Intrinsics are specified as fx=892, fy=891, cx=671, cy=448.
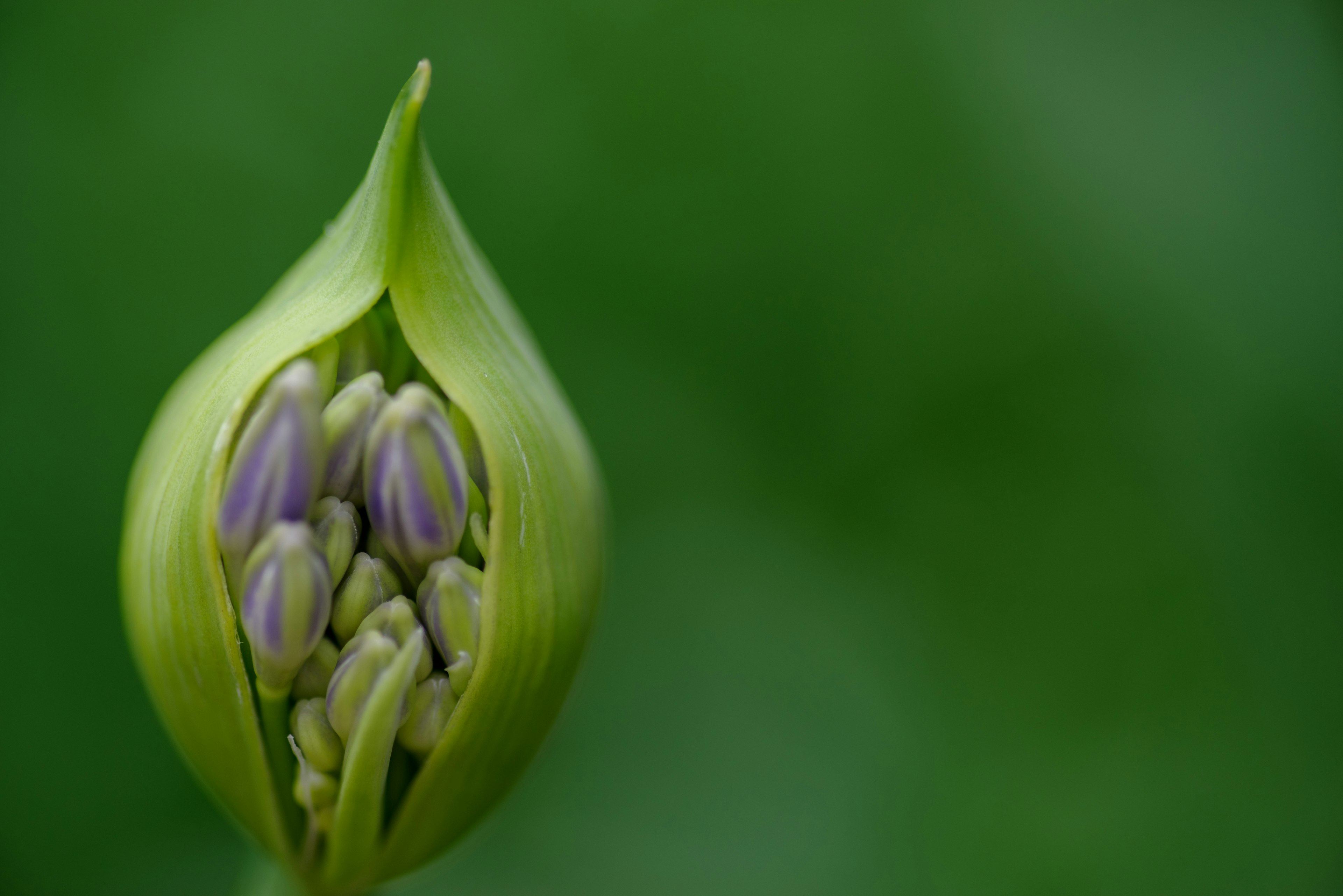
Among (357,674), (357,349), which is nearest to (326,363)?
(357,349)

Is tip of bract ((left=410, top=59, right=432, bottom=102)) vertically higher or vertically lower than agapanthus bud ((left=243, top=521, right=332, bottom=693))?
higher

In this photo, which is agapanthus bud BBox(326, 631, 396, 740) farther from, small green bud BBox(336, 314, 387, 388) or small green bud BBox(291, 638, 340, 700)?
small green bud BBox(336, 314, 387, 388)

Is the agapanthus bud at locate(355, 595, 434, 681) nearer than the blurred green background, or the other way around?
the agapanthus bud at locate(355, 595, 434, 681)

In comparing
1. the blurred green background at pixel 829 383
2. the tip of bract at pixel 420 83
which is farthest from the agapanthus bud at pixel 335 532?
the blurred green background at pixel 829 383

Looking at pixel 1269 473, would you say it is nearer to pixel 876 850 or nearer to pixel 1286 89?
pixel 1286 89

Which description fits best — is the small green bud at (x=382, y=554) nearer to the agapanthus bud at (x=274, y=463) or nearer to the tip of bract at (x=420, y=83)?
the agapanthus bud at (x=274, y=463)

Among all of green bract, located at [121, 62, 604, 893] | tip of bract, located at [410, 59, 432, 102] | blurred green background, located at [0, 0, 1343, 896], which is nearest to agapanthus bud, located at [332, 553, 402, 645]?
green bract, located at [121, 62, 604, 893]

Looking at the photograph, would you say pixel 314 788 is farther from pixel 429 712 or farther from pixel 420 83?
pixel 420 83
